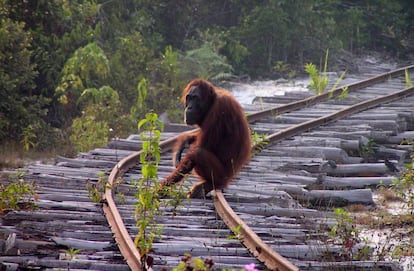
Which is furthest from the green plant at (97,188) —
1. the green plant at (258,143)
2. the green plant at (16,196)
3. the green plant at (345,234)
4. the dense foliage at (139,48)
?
the dense foliage at (139,48)

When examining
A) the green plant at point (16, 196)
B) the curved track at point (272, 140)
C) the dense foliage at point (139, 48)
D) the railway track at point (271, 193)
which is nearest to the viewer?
the curved track at point (272, 140)

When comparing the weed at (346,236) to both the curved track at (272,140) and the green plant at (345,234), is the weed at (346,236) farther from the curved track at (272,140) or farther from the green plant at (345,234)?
the curved track at (272,140)

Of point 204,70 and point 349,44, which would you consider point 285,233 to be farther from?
point 349,44

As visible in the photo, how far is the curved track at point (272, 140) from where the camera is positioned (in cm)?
532

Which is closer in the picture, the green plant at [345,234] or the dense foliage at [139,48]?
the green plant at [345,234]

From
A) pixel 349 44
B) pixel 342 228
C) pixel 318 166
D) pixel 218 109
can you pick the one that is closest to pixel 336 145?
pixel 318 166

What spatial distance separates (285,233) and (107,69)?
25.1 feet

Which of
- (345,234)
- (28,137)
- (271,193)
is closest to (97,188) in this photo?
(271,193)

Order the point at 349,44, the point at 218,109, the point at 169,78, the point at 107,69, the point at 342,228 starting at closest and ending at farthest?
1. the point at 342,228
2. the point at 218,109
3. the point at 107,69
4. the point at 169,78
5. the point at 349,44

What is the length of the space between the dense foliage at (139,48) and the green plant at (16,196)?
440 centimetres

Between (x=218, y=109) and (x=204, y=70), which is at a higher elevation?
(x=218, y=109)

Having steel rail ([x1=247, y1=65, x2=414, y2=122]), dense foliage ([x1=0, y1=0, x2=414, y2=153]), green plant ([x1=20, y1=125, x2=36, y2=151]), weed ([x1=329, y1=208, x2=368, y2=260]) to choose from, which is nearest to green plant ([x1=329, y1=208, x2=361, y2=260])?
weed ([x1=329, y1=208, x2=368, y2=260])

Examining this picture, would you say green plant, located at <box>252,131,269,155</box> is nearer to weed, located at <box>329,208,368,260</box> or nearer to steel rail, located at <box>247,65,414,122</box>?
steel rail, located at <box>247,65,414,122</box>

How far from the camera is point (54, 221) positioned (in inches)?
242
